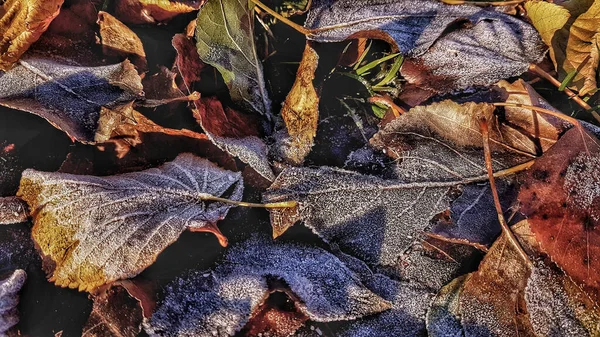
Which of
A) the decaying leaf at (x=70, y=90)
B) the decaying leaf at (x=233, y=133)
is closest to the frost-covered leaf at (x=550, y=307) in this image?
the decaying leaf at (x=233, y=133)

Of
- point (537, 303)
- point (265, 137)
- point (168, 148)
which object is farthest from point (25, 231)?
point (537, 303)

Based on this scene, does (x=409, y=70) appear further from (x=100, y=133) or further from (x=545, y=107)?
(x=100, y=133)

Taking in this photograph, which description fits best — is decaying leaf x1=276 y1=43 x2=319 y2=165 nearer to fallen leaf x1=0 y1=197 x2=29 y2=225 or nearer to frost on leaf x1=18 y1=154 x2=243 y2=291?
frost on leaf x1=18 y1=154 x2=243 y2=291

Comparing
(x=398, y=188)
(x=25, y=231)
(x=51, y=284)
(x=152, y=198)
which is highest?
(x=398, y=188)

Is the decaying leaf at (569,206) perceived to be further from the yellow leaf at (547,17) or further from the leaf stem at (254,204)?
the leaf stem at (254,204)

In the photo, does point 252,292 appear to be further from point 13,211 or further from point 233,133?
point 13,211

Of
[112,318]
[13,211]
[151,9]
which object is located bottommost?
[112,318]

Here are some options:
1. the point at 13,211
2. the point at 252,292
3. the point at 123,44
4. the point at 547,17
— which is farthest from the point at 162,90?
the point at 547,17

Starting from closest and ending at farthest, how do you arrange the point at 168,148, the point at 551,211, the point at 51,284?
1. the point at 551,211
2. the point at 51,284
3. the point at 168,148
